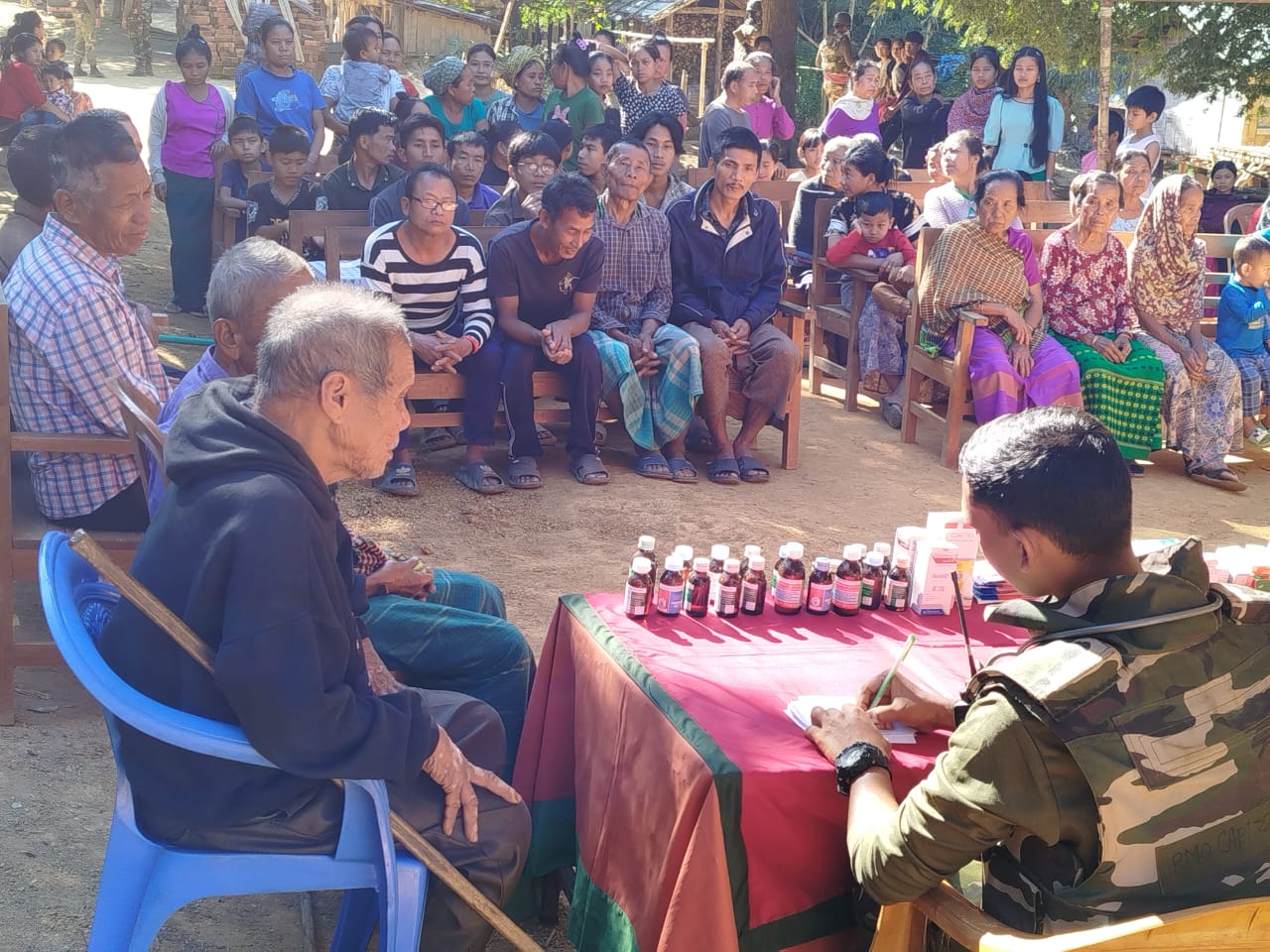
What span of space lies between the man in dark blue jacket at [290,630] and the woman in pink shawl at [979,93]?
892 cm

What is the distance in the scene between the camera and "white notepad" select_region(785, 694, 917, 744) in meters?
2.38

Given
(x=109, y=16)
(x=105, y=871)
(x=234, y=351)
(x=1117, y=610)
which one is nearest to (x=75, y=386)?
(x=234, y=351)

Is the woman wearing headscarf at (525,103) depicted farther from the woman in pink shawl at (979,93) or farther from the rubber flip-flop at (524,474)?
the rubber flip-flop at (524,474)

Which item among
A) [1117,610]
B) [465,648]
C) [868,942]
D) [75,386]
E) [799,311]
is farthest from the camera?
[799,311]

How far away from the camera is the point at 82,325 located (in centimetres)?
355

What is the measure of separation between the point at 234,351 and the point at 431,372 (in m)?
2.65

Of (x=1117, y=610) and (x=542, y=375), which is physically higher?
(x=1117, y=610)

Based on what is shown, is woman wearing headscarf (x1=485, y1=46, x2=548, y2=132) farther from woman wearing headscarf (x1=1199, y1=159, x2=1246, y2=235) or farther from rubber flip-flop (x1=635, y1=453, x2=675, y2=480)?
woman wearing headscarf (x1=1199, y1=159, x2=1246, y2=235)

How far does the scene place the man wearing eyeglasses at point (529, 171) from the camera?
700 centimetres

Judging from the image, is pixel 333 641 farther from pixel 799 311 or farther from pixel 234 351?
pixel 799 311

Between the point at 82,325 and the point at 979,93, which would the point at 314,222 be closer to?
the point at 82,325

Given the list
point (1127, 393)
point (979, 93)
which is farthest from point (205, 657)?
point (979, 93)

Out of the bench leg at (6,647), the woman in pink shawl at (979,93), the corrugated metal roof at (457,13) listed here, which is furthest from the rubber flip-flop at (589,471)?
the corrugated metal roof at (457,13)

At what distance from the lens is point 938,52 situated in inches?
894
